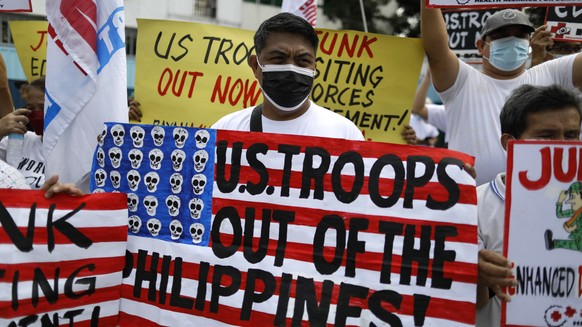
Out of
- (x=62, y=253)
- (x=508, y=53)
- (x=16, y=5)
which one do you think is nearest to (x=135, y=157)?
(x=62, y=253)

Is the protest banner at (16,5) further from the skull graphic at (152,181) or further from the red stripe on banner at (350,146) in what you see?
the red stripe on banner at (350,146)

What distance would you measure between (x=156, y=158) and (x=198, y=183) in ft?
0.81

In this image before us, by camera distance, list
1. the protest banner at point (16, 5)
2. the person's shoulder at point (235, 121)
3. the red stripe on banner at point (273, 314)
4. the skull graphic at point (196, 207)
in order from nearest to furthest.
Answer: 1. the red stripe on banner at point (273, 314)
2. the skull graphic at point (196, 207)
3. the person's shoulder at point (235, 121)
4. the protest banner at point (16, 5)

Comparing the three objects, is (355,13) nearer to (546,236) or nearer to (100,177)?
(100,177)

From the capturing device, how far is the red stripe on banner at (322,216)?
2.56m

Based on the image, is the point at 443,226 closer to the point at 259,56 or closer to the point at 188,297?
the point at 188,297

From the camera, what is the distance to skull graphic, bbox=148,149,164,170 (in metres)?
3.06

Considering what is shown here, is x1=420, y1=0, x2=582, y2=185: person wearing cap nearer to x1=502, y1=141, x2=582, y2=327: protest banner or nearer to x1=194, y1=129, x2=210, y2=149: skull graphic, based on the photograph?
x1=502, y1=141, x2=582, y2=327: protest banner

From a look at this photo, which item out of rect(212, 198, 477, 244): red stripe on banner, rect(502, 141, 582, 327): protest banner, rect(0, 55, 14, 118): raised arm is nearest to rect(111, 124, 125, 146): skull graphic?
rect(212, 198, 477, 244): red stripe on banner

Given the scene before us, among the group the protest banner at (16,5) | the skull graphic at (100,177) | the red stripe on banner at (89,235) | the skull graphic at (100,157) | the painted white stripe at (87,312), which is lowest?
the painted white stripe at (87,312)

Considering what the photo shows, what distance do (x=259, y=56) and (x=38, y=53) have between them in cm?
348

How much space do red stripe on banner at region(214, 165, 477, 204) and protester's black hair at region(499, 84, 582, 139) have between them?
355mm

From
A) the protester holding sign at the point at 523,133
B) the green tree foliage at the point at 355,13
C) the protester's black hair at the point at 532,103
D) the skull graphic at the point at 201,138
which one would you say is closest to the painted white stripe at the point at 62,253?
the skull graphic at the point at 201,138

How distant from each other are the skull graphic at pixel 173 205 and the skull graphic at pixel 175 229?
0.04 m
